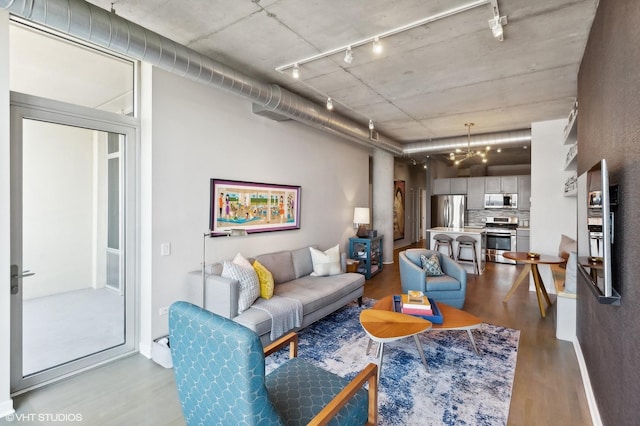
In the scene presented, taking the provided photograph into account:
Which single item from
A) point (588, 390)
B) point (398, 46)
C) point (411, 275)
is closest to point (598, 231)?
point (588, 390)

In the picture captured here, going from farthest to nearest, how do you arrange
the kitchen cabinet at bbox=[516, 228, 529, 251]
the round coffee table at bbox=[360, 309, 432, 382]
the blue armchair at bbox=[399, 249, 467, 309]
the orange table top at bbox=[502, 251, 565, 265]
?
the kitchen cabinet at bbox=[516, 228, 529, 251]
the orange table top at bbox=[502, 251, 565, 265]
the blue armchair at bbox=[399, 249, 467, 309]
the round coffee table at bbox=[360, 309, 432, 382]

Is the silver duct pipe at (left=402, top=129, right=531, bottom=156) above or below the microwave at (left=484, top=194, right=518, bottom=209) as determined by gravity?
above

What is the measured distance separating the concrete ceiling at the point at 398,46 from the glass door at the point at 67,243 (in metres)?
1.15

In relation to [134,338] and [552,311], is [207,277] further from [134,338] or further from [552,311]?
[552,311]

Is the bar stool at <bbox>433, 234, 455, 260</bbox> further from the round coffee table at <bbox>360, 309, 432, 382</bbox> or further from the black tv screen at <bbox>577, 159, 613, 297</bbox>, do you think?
the black tv screen at <bbox>577, 159, 613, 297</bbox>

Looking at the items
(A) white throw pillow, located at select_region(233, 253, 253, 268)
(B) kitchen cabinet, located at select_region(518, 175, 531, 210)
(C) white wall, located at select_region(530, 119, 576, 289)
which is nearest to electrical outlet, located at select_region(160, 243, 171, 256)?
(A) white throw pillow, located at select_region(233, 253, 253, 268)

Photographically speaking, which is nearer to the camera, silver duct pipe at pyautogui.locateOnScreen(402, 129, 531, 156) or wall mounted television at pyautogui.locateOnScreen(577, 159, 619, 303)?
wall mounted television at pyautogui.locateOnScreen(577, 159, 619, 303)

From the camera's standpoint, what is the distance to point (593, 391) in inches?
89.7

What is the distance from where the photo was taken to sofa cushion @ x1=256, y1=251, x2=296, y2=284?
159 inches

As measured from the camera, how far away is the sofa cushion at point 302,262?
4.45m

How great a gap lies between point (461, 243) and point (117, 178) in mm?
6624

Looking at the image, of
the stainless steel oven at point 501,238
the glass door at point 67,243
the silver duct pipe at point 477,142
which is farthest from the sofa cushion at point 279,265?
the stainless steel oven at point 501,238

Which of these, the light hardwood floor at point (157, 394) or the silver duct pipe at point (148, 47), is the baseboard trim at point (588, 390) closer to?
the light hardwood floor at point (157, 394)

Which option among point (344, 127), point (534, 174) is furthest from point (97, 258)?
point (534, 174)
